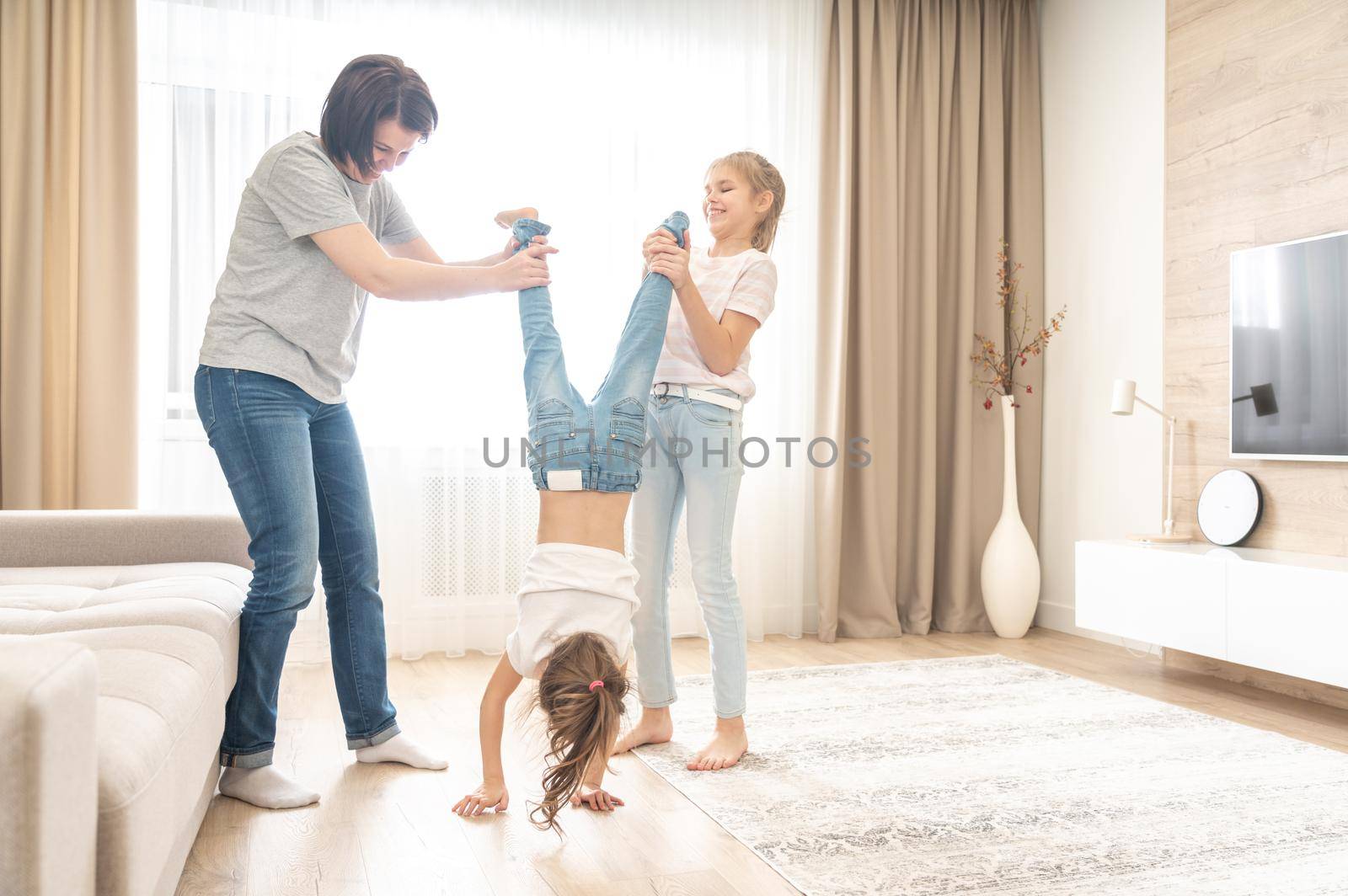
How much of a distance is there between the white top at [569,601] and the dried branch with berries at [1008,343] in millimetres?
2564

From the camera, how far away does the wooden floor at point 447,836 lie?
1.59 m

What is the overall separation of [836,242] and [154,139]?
240 centimetres

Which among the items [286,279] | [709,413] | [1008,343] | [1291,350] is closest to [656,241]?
[709,413]

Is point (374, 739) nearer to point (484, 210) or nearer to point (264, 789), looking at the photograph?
point (264, 789)

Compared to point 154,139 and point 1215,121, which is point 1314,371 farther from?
point 154,139

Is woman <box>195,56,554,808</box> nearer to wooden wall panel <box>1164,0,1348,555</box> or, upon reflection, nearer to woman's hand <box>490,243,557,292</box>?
woman's hand <box>490,243,557,292</box>

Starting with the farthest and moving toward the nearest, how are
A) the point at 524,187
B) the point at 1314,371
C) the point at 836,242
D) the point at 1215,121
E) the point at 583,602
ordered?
the point at 836,242 → the point at 524,187 → the point at 1215,121 → the point at 1314,371 → the point at 583,602

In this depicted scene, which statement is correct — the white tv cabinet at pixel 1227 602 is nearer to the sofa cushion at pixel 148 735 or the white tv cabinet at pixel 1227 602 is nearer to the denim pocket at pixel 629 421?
the denim pocket at pixel 629 421

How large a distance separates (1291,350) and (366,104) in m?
2.66

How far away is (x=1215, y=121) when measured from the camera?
3236mm

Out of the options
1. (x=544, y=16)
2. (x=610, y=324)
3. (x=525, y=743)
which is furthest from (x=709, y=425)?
(x=544, y=16)

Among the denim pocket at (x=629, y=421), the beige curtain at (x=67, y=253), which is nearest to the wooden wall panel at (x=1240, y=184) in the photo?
the denim pocket at (x=629, y=421)

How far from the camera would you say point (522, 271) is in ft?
6.26

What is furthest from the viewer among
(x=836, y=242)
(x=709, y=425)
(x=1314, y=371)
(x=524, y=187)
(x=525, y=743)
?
(x=836, y=242)
